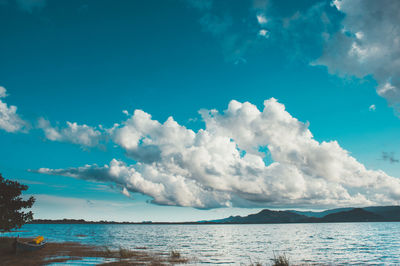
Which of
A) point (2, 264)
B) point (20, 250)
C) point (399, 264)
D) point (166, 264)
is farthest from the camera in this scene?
point (20, 250)

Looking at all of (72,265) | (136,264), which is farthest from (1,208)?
(136,264)

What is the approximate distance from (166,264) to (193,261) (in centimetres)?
549

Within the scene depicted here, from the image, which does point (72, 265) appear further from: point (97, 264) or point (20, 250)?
point (20, 250)

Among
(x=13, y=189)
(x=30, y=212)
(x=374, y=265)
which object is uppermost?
(x=13, y=189)

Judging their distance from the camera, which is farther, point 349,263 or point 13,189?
point 13,189

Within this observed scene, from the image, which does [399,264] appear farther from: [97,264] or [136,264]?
[97,264]

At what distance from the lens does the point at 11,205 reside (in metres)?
49.0

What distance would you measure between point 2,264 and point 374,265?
2057 inches

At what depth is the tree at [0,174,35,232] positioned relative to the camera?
47.2 metres

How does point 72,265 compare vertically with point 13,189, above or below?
below

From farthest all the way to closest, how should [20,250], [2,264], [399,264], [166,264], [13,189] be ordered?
[13,189]
[20,250]
[399,264]
[166,264]
[2,264]

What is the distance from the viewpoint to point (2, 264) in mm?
35812

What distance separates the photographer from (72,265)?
3659 cm

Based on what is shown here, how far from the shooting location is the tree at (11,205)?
155 ft
